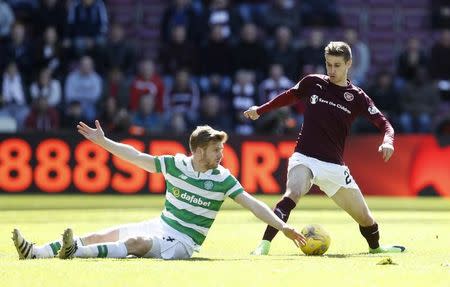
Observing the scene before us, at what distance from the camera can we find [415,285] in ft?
24.7

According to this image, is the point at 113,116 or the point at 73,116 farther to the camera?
the point at 73,116

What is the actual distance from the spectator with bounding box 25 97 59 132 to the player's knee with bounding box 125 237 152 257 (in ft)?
41.1

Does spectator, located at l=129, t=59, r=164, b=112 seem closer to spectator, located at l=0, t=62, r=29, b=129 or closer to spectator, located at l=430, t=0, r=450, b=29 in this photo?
spectator, located at l=0, t=62, r=29, b=129

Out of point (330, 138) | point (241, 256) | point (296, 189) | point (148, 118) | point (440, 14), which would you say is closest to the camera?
point (241, 256)

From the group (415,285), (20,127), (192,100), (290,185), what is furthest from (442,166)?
(415,285)

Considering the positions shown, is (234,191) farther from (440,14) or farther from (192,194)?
(440,14)

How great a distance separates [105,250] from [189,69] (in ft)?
45.6

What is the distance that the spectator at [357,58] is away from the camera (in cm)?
2252

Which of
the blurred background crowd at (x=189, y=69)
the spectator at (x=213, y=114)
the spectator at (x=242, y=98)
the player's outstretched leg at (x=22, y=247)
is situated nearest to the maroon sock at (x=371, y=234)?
the player's outstretched leg at (x=22, y=247)

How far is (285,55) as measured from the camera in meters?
22.3

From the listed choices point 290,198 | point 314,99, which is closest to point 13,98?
point 314,99

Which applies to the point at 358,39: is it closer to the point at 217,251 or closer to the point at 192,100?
the point at 192,100

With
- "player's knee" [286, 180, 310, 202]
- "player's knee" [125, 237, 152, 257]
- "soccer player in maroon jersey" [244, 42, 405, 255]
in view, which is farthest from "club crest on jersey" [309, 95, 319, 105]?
"player's knee" [125, 237, 152, 257]

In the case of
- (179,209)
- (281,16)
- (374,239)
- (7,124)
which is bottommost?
(7,124)
